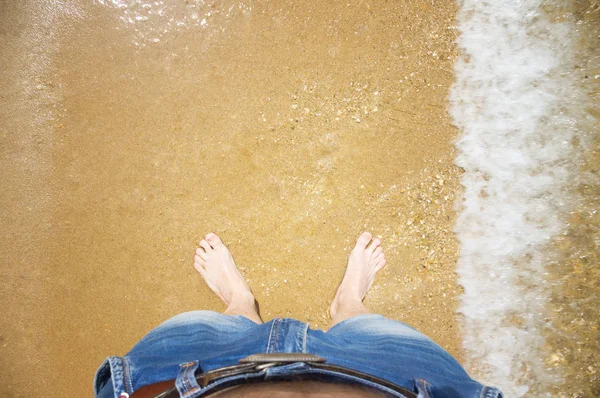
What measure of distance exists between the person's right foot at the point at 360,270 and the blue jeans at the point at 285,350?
395 mm

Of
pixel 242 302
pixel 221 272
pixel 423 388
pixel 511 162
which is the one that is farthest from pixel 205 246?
pixel 511 162

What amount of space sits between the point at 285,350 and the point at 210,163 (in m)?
1.10

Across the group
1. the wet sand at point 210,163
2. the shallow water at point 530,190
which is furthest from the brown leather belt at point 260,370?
the shallow water at point 530,190

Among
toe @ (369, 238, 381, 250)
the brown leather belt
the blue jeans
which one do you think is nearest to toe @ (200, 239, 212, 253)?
the blue jeans

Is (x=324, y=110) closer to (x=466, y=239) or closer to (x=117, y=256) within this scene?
(x=466, y=239)

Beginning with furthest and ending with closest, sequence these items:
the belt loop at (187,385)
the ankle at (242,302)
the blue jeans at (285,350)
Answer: the ankle at (242,302) → the blue jeans at (285,350) → the belt loop at (187,385)

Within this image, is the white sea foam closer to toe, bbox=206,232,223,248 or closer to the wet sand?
the wet sand

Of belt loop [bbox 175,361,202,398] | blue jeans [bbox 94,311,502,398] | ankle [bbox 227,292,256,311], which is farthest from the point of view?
ankle [bbox 227,292,256,311]

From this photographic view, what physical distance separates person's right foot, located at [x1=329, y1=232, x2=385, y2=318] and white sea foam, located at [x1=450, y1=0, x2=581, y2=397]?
0.46 metres

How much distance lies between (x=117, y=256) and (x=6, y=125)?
0.94 meters

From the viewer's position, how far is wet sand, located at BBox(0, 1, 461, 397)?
193cm

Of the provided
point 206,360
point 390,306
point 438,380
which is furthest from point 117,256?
point 438,380

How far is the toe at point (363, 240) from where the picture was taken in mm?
1942

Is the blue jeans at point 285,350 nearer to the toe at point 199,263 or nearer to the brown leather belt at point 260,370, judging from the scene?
the brown leather belt at point 260,370
